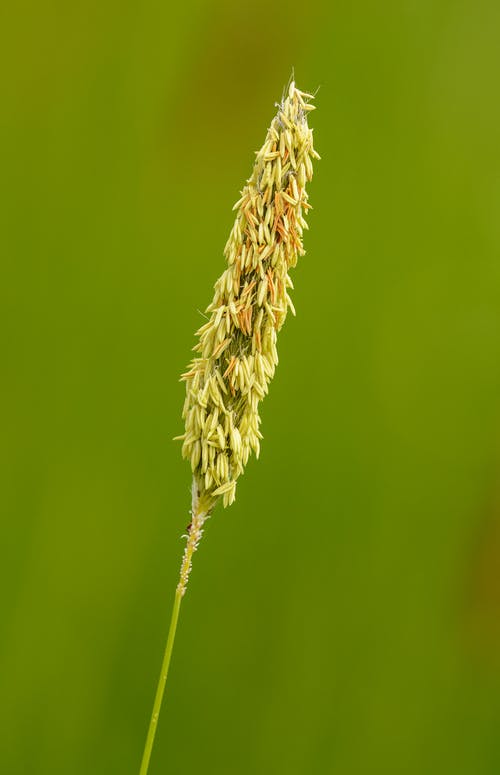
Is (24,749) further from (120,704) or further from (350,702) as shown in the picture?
(350,702)

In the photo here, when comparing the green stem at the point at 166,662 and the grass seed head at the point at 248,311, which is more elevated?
the grass seed head at the point at 248,311

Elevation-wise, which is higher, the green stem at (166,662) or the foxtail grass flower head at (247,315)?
the foxtail grass flower head at (247,315)

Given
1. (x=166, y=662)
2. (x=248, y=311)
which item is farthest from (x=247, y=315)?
(x=166, y=662)

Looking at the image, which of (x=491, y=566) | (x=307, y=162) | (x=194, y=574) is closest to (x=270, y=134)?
(x=307, y=162)

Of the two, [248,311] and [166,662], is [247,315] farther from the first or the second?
[166,662]

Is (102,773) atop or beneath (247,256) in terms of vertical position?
beneath

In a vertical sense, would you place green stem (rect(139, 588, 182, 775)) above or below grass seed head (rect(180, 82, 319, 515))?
below

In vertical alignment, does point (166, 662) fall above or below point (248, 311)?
below

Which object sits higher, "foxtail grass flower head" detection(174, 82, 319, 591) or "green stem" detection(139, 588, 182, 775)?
"foxtail grass flower head" detection(174, 82, 319, 591)
